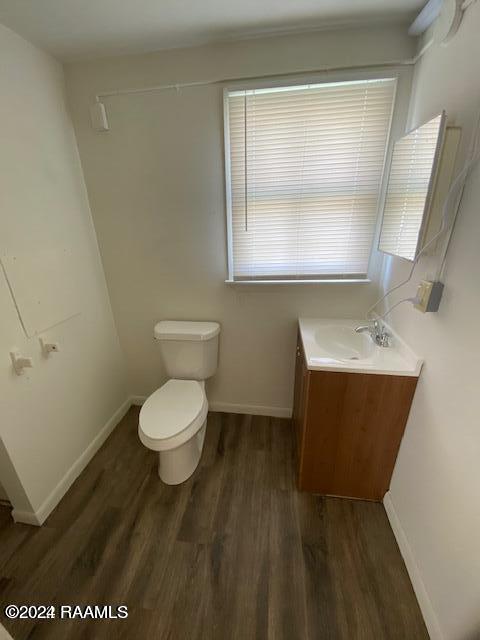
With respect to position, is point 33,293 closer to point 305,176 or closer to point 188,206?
point 188,206

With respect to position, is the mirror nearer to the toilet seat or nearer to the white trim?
the white trim

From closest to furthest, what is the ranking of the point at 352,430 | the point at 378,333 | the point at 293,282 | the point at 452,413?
1. the point at 452,413
2. the point at 352,430
3. the point at 378,333
4. the point at 293,282

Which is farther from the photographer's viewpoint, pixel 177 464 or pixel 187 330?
pixel 187 330

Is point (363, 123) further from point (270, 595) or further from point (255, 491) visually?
point (270, 595)

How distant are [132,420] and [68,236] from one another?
4.60ft

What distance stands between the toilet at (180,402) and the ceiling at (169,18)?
59.2 inches

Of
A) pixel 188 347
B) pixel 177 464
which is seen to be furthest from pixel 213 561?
pixel 188 347

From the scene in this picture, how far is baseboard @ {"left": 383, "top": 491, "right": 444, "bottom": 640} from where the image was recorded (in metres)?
0.97

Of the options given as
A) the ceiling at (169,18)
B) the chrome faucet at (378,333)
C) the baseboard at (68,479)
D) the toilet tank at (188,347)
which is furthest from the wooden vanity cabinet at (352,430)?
the ceiling at (169,18)

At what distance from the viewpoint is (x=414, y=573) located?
1106 millimetres

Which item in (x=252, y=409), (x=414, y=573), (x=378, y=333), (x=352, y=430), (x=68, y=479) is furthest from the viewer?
(x=252, y=409)

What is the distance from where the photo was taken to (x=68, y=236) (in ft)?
5.02

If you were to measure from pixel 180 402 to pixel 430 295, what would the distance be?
1.36m

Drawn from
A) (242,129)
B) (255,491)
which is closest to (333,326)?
(255,491)
